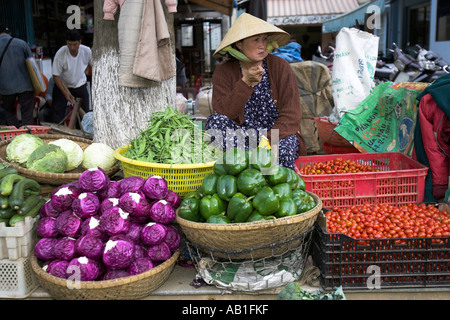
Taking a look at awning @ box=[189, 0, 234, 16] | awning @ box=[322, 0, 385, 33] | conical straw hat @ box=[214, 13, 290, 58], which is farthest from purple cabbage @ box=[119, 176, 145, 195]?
awning @ box=[322, 0, 385, 33]

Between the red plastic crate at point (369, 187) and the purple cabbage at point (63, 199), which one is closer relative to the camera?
the purple cabbage at point (63, 199)

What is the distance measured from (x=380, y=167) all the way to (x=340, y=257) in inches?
65.5

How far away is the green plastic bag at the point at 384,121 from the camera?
4090mm

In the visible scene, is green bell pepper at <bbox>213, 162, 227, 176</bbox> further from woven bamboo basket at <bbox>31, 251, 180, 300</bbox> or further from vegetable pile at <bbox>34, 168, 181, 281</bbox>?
woven bamboo basket at <bbox>31, 251, 180, 300</bbox>

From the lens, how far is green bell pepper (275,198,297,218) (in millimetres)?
2562

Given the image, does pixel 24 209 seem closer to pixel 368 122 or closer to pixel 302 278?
pixel 302 278

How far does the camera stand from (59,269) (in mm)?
2484

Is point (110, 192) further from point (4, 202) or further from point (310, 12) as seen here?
point (310, 12)

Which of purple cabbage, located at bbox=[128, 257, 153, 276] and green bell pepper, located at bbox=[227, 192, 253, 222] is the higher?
green bell pepper, located at bbox=[227, 192, 253, 222]

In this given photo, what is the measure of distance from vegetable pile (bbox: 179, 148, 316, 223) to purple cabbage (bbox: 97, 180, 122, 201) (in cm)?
44

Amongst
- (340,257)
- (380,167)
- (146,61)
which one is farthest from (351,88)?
(340,257)

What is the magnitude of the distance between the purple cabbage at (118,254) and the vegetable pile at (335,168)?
170 centimetres

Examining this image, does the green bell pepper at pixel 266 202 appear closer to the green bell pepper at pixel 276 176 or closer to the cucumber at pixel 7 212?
the green bell pepper at pixel 276 176

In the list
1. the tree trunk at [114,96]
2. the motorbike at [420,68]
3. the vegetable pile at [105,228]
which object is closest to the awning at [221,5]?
the motorbike at [420,68]
